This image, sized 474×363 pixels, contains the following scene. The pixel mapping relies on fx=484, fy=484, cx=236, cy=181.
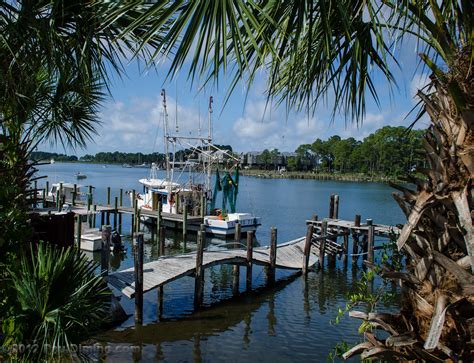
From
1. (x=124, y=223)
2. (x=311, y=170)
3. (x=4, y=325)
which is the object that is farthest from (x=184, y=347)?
(x=311, y=170)

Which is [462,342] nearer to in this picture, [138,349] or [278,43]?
[278,43]

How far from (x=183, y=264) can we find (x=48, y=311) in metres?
9.35

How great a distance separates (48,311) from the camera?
505 cm

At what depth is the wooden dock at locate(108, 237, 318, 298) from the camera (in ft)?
42.3

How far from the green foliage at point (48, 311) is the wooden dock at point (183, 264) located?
7361 mm

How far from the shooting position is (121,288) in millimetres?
12773

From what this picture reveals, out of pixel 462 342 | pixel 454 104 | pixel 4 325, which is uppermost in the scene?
pixel 454 104

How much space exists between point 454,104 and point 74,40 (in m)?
3.59

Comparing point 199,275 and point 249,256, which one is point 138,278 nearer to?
point 199,275

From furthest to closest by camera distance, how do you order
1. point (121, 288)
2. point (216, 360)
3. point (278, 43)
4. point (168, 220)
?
point (168, 220)
point (121, 288)
point (216, 360)
point (278, 43)

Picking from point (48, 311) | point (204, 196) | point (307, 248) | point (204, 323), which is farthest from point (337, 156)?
point (48, 311)

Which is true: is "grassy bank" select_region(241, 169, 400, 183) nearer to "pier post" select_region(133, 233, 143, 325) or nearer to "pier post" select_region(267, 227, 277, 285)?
"pier post" select_region(267, 227, 277, 285)

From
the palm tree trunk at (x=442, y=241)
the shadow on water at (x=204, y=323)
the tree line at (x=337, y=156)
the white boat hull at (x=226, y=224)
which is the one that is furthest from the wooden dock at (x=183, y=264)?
the tree line at (x=337, y=156)

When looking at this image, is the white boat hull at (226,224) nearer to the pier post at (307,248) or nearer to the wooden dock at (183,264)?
Result: the wooden dock at (183,264)
